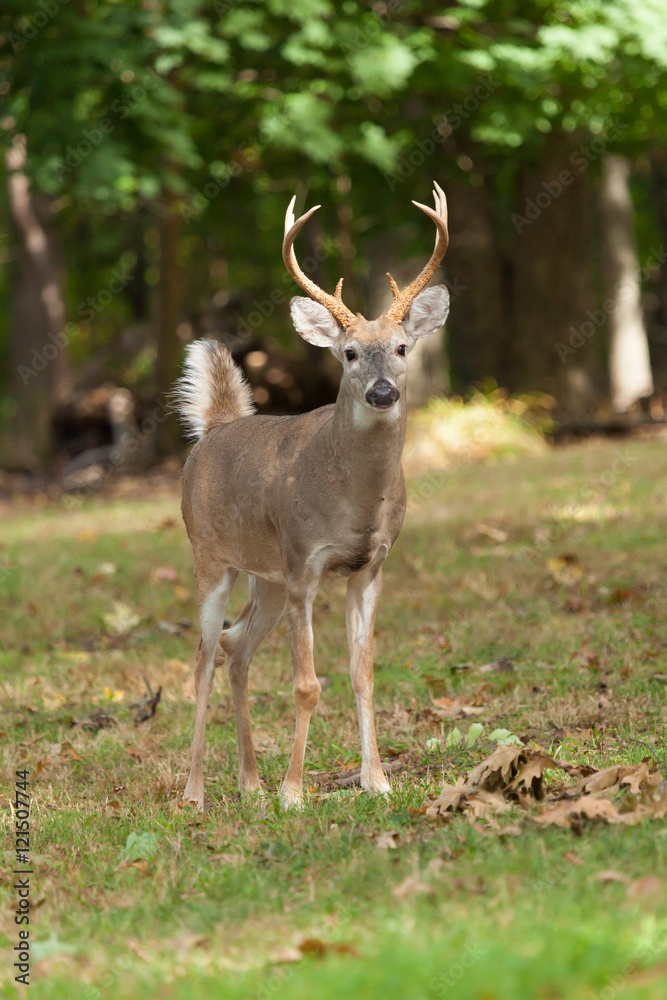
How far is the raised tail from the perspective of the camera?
6.38 m

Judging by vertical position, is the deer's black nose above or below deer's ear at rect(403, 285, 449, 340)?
below

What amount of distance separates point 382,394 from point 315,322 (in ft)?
2.27

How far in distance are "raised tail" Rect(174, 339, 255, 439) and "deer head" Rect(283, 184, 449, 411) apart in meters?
1.07

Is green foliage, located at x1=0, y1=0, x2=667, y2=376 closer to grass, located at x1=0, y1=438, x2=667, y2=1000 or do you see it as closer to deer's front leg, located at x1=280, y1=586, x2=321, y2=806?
grass, located at x1=0, y1=438, x2=667, y2=1000

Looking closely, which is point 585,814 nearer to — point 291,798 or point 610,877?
point 610,877

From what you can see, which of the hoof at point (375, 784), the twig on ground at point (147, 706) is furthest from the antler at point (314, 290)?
the twig on ground at point (147, 706)

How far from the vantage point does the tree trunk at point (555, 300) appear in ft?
56.6

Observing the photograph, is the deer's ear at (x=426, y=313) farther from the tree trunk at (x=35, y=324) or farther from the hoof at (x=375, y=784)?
the tree trunk at (x=35, y=324)

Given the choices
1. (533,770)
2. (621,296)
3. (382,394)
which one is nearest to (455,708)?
(533,770)

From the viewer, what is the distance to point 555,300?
17.5 m

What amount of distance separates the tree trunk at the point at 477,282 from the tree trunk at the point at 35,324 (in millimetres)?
7047

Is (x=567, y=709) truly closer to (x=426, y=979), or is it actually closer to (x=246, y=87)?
(x=426, y=979)

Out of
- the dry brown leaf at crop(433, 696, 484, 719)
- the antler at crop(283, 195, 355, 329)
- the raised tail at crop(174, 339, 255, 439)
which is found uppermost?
the antler at crop(283, 195, 355, 329)

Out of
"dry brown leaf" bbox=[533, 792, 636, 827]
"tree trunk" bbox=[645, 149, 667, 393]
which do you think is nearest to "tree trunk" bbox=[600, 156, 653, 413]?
"tree trunk" bbox=[645, 149, 667, 393]
